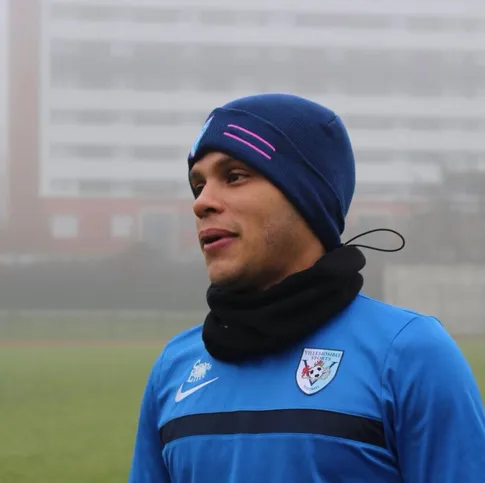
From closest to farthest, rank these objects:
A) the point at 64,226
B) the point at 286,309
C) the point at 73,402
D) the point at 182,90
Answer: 1. the point at 286,309
2. the point at 73,402
3. the point at 64,226
4. the point at 182,90

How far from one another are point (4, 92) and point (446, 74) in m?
7.45

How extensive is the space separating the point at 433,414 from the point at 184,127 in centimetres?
1209

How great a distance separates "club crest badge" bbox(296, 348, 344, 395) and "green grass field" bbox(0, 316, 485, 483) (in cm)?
380

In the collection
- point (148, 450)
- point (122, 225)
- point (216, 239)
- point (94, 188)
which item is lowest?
point (122, 225)

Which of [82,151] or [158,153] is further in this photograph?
[158,153]

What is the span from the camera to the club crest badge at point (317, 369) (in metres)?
0.70

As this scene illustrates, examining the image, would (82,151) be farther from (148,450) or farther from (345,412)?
(345,412)

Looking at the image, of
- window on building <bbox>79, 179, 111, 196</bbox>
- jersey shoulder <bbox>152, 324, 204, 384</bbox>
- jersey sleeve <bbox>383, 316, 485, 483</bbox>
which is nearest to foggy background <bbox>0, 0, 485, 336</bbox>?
window on building <bbox>79, 179, 111, 196</bbox>

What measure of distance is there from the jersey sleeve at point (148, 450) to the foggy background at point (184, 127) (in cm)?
1097

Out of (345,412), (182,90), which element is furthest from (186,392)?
(182,90)

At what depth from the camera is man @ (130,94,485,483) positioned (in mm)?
657

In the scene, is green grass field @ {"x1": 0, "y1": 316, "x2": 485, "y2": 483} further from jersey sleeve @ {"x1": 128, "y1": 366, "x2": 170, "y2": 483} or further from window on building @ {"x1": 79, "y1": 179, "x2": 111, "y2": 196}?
jersey sleeve @ {"x1": 128, "y1": 366, "x2": 170, "y2": 483}

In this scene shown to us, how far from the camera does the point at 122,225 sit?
44.3 feet

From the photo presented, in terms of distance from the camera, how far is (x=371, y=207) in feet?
40.6
